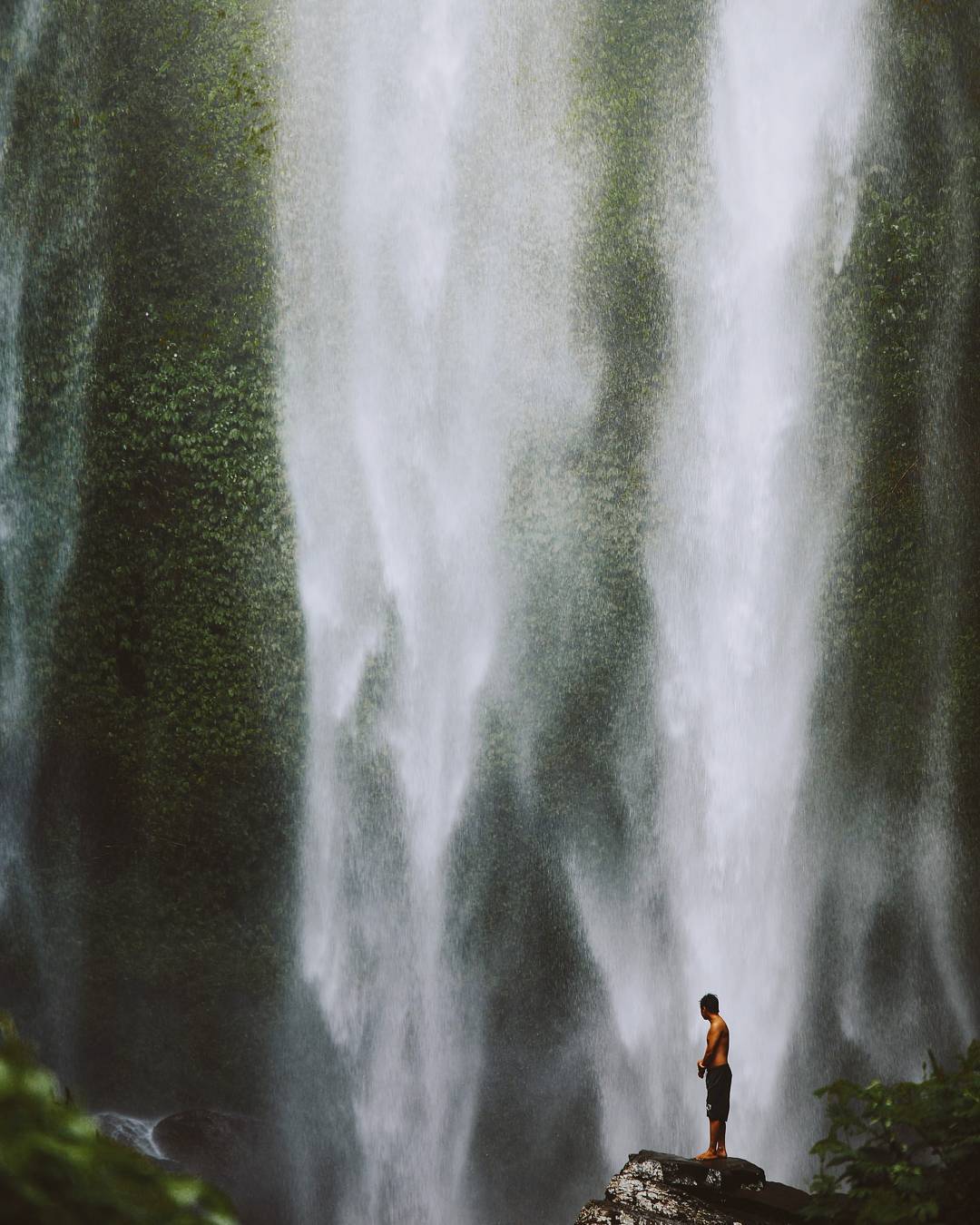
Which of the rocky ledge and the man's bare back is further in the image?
the man's bare back

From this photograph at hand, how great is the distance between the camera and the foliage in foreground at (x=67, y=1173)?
2.68 feet

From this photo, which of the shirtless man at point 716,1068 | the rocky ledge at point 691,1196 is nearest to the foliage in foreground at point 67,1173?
the rocky ledge at point 691,1196

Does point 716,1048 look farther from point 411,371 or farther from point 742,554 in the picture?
point 411,371

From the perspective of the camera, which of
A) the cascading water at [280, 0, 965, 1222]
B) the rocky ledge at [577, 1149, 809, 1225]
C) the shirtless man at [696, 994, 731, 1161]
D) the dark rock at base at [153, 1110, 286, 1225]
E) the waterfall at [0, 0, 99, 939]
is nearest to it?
the rocky ledge at [577, 1149, 809, 1225]

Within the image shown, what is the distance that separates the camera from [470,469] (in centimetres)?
1121

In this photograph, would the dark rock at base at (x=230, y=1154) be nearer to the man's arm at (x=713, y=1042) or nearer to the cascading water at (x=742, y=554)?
the cascading water at (x=742, y=554)

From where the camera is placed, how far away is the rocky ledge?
4.41 m

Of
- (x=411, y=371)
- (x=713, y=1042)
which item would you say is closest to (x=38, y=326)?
(x=411, y=371)

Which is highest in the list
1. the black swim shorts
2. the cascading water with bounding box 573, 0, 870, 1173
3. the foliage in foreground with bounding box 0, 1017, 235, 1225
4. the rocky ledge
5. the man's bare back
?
the cascading water with bounding box 573, 0, 870, 1173

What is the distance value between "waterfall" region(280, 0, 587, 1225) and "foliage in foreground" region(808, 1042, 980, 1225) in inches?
312

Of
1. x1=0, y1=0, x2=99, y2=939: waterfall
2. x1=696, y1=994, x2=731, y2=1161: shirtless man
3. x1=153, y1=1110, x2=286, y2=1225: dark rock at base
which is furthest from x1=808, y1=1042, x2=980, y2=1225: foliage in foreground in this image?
x1=0, y1=0, x2=99, y2=939: waterfall

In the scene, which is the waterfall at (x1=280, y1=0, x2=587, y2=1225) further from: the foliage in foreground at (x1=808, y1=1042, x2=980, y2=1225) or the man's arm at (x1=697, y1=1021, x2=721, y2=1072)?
the foliage in foreground at (x1=808, y1=1042, x2=980, y2=1225)

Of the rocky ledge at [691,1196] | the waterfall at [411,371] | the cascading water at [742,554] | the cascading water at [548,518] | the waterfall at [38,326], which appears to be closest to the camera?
the rocky ledge at [691,1196]

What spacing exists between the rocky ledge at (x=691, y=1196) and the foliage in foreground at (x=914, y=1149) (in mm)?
1447
